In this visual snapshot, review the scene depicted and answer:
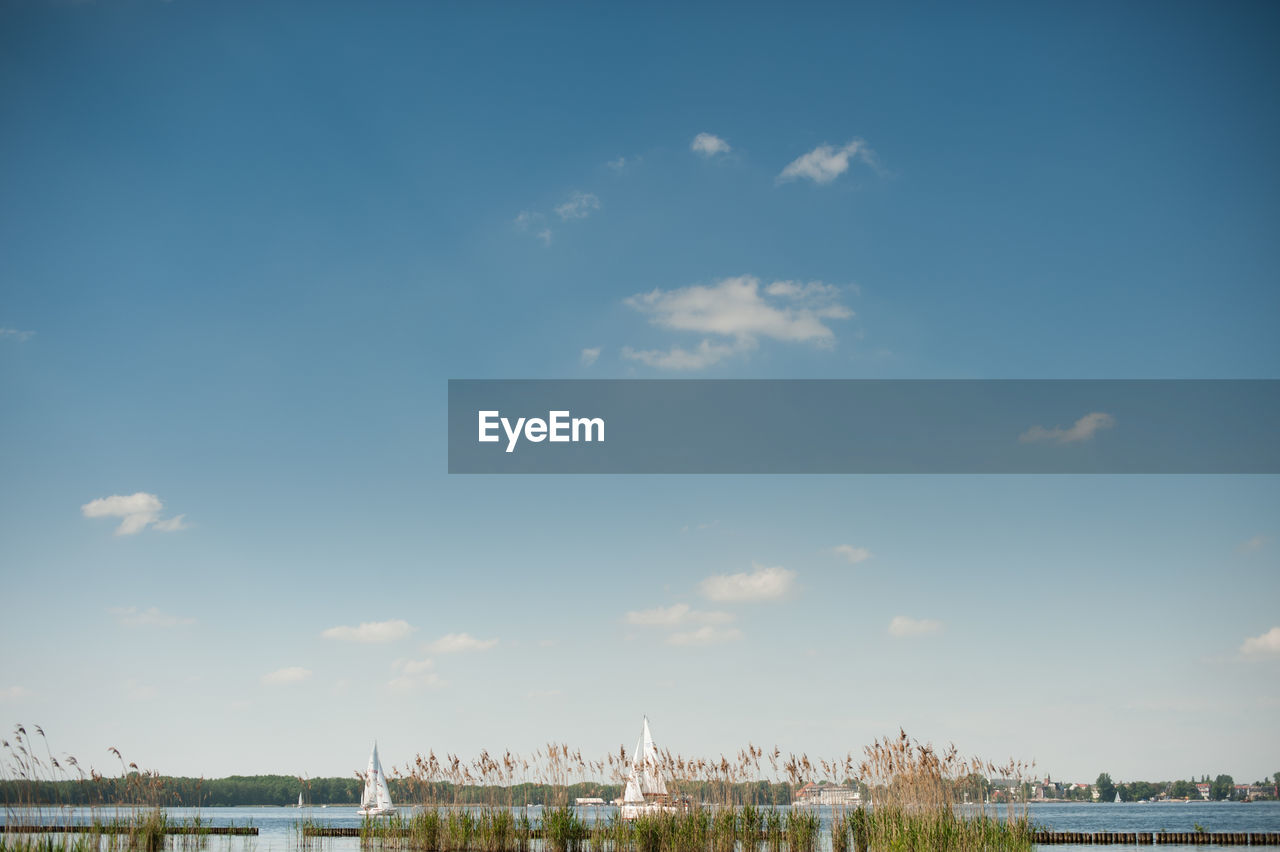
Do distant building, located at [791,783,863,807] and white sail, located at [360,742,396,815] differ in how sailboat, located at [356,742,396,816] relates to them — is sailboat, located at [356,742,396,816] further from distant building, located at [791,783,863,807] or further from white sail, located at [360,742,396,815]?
distant building, located at [791,783,863,807]

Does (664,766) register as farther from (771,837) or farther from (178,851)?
(178,851)

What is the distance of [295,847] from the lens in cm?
2798

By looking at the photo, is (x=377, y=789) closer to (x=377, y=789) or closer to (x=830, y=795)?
(x=377, y=789)

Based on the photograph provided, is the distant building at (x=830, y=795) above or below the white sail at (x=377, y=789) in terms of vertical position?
above

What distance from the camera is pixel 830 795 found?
20.3 meters

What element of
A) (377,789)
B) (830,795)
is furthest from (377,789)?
(830,795)

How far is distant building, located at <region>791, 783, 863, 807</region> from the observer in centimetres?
1958

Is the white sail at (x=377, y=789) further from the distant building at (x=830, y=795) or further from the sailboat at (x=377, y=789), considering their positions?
the distant building at (x=830, y=795)

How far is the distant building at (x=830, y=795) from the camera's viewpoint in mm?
19578

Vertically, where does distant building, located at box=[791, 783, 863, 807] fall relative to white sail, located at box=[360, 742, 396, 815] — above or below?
above

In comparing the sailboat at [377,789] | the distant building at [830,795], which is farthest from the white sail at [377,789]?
the distant building at [830,795]

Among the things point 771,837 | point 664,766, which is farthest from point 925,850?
point 664,766

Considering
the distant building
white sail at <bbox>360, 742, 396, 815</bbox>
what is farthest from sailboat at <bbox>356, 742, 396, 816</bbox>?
the distant building

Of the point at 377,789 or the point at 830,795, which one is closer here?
the point at 830,795
